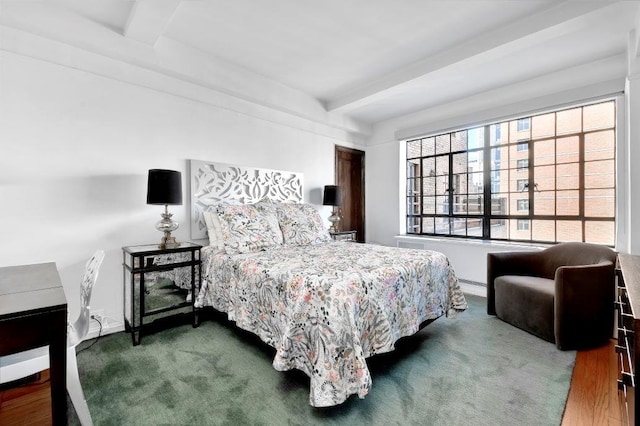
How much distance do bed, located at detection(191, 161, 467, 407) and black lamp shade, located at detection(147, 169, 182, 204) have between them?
1.63 ft

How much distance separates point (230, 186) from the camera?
3.45 metres

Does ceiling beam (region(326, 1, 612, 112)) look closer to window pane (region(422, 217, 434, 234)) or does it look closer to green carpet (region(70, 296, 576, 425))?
window pane (region(422, 217, 434, 234))

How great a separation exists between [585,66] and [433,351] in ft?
11.4

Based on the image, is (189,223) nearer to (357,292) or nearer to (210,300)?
(210,300)

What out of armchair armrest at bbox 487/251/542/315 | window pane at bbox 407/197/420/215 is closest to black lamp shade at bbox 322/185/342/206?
window pane at bbox 407/197/420/215

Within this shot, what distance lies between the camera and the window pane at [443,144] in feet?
15.2

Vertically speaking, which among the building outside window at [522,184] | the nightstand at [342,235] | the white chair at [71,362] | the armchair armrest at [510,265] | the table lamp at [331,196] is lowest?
the white chair at [71,362]

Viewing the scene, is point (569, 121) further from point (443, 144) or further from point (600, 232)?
point (443, 144)

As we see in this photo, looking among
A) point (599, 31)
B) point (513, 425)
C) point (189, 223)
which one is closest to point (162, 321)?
point (189, 223)

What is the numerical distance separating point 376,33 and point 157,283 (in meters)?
3.06

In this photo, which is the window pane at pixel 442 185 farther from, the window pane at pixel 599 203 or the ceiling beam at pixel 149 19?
the ceiling beam at pixel 149 19

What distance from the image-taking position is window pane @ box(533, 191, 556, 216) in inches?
143

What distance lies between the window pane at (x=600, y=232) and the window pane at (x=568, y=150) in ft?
2.58

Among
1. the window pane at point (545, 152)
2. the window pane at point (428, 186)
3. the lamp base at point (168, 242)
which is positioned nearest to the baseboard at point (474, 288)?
the window pane at point (428, 186)
